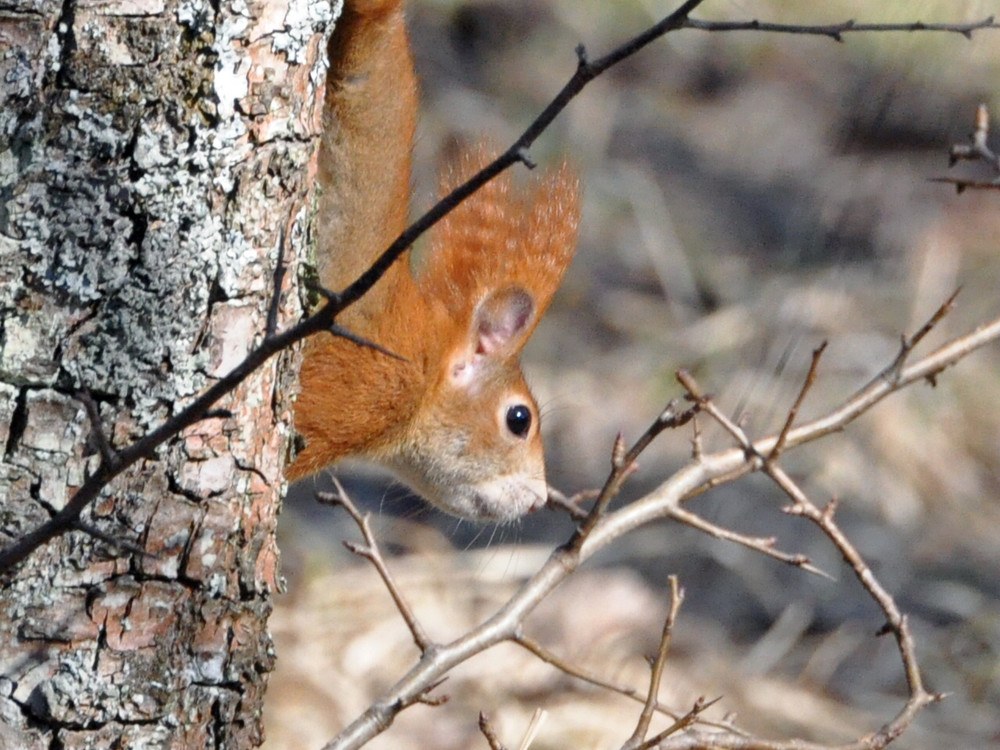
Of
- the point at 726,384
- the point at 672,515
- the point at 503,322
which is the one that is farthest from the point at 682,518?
the point at 726,384

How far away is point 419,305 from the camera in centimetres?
244

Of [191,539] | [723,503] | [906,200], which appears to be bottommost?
[723,503]

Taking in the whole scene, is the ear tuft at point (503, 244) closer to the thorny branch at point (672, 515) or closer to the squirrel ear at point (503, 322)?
the squirrel ear at point (503, 322)

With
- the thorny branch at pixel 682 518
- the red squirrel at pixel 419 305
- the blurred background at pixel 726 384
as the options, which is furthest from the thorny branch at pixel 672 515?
the blurred background at pixel 726 384

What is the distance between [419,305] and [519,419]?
58 cm

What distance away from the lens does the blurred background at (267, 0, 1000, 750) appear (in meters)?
3.41

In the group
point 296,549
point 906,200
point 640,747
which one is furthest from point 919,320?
point 640,747

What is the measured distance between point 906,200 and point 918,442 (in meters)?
1.32

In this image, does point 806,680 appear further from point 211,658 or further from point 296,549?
point 211,658

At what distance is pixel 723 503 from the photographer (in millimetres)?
3961

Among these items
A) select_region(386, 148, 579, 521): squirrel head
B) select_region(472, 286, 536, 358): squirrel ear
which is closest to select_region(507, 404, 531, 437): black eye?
select_region(386, 148, 579, 521): squirrel head

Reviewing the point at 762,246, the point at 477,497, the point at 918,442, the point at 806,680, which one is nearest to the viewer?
the point at 477,497

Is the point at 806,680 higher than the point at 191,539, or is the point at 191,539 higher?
the point at 191,539

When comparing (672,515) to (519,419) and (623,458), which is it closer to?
(623,458)
